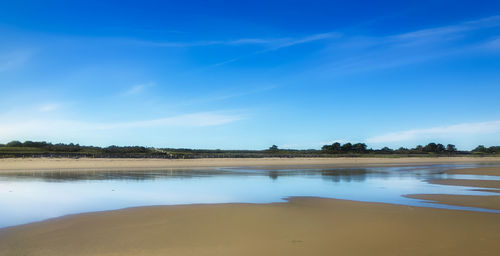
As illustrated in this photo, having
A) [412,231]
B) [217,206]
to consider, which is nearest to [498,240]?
[412,231]

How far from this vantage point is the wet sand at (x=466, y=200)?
489 inches

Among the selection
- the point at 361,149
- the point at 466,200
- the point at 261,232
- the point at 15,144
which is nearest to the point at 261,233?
the point at 261,232

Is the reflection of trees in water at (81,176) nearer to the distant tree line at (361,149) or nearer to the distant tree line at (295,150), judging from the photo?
the distant tree line at (295,150)

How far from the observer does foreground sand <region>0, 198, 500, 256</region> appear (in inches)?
269

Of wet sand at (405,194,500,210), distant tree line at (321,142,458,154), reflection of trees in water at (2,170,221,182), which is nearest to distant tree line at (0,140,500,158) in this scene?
distant tree line at (321,142,458,154)

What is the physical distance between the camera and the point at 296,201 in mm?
13664

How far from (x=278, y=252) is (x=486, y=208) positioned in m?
9.19

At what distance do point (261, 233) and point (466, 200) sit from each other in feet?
32.8

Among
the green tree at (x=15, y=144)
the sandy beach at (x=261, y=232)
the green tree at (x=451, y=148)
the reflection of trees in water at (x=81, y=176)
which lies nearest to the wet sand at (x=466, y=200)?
the sandy beach at (x=261, y=232)

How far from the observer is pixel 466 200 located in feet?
44.9

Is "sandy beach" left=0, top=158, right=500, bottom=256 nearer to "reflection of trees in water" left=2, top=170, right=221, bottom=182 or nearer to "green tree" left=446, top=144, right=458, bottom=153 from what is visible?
"reflection of trees in water" left=2, top=170, right=221, bottom=182

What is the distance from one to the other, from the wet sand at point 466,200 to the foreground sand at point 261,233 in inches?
85.1

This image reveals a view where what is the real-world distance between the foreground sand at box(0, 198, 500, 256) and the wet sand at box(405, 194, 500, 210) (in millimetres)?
2161

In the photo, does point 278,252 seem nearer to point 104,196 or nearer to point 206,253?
point 206,253
